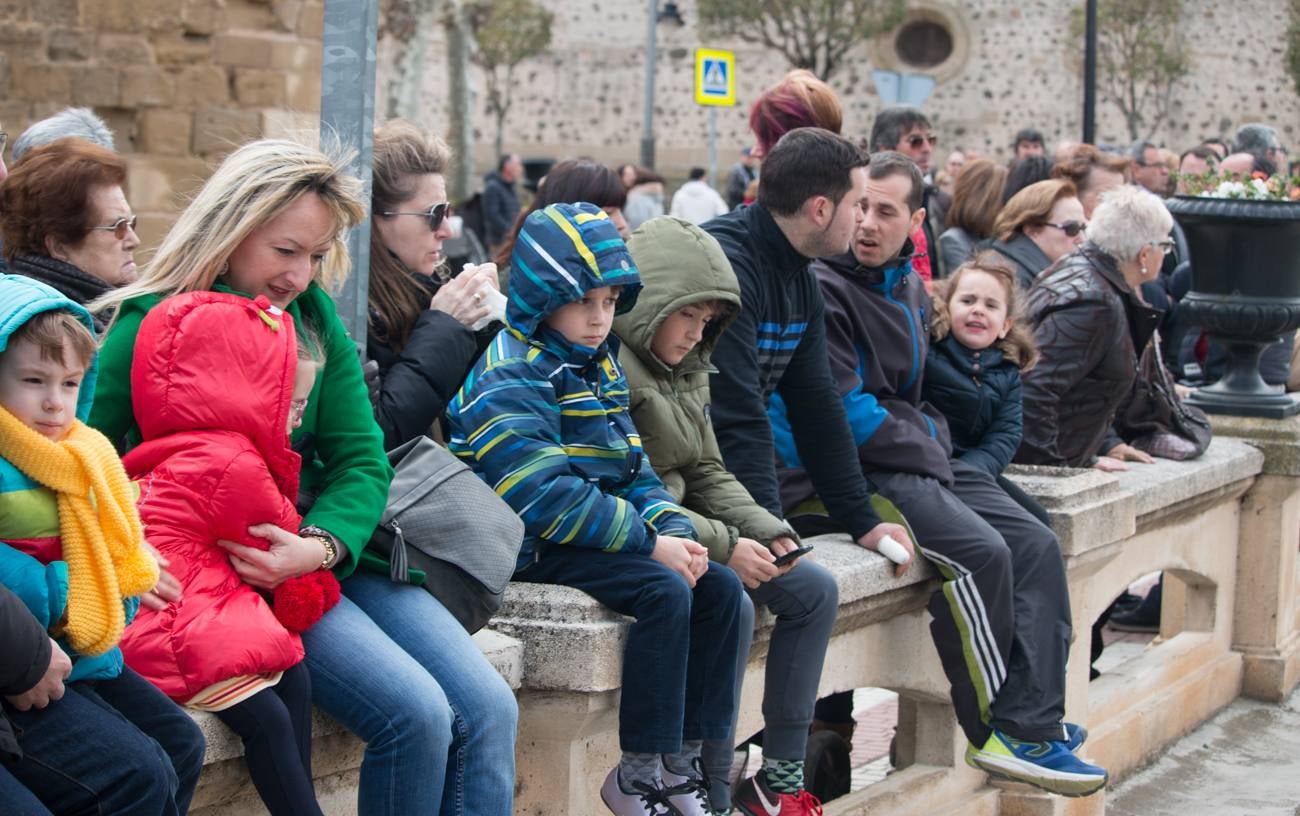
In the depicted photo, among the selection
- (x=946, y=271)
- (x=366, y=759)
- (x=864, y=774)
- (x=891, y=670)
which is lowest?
(x=864, y=774)

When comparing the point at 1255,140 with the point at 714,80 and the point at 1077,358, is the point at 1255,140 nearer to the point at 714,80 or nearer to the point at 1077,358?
the point at 1077,358

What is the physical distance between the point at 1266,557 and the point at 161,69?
7.30 m

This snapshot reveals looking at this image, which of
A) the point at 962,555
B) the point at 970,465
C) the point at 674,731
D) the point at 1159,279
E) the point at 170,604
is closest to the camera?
the point at 170,604

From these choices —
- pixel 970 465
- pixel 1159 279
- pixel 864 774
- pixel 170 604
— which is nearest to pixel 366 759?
pixel 170 604

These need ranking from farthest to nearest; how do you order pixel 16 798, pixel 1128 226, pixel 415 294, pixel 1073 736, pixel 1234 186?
pixel 1234 186 → pixel 1128 226 → pixel 1073 736 → pixel 415 294 → pixel 16 798

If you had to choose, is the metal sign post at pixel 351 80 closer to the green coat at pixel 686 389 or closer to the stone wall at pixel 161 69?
the green coat at pixel 686 389

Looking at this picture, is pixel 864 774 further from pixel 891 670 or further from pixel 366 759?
pixel 366 759

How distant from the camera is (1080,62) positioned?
38.4m

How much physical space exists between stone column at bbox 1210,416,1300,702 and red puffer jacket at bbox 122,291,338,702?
213 inches

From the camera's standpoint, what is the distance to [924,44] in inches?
1597

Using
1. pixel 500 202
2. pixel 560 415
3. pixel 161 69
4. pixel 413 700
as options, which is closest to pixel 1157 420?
pixel 560 415

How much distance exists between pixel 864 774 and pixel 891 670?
57.8 inches

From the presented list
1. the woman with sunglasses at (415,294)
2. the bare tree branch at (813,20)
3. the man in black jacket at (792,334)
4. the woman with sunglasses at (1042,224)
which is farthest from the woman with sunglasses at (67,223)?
the bare tree branch at (813,20)

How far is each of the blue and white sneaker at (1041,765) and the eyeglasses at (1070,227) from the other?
9.33ft
